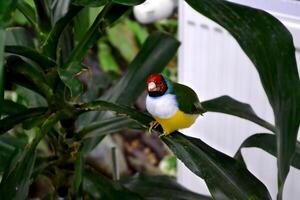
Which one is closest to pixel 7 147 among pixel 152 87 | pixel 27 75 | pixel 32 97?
pixel 32 97

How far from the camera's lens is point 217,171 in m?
0.62

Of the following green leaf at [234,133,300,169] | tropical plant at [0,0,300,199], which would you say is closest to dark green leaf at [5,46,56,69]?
tropical plant at [0,0,300,199]

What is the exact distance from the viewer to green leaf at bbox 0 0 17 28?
1.77ft

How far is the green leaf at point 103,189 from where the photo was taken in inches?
30.5

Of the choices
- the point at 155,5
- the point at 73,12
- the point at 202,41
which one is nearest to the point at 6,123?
the point at 73,12

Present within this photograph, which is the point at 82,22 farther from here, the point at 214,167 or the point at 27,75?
the point at 214,167

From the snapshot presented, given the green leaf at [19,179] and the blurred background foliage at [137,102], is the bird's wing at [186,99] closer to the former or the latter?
the green leaf at [19,179]

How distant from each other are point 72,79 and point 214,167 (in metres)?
0.21

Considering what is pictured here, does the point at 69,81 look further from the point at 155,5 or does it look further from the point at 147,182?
the point at 155,5

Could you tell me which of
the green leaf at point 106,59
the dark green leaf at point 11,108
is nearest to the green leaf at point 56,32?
the dark green leaf at point 11,108

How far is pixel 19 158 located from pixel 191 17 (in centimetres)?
66

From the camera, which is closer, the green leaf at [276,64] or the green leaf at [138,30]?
the green leaf at [276,64]

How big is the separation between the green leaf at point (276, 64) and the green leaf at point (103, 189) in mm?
274

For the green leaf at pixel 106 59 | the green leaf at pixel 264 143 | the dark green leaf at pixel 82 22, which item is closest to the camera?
the green leaf at pixel 264 143
